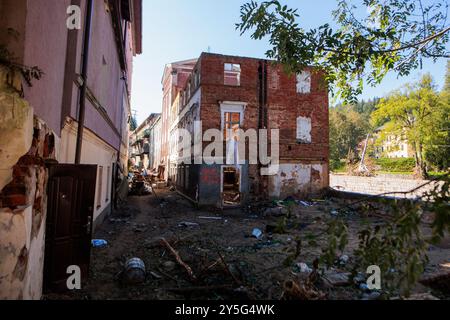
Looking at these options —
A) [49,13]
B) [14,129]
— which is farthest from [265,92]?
[14,129]

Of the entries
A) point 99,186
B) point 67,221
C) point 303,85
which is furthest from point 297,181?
point 67,221

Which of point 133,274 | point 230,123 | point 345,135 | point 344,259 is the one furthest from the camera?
point 345,135

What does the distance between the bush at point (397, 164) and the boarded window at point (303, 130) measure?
29151mm

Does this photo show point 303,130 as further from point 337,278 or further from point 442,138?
point 442,138

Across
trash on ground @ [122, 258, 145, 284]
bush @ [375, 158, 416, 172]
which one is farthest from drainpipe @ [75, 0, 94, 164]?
bush @ [375, 158, 416, 172]

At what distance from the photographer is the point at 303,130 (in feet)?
55.2

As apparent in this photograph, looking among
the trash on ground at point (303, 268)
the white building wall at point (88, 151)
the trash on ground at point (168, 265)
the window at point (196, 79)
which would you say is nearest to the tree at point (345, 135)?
the window at point (196, 79)

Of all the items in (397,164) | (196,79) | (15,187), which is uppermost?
(196,79)

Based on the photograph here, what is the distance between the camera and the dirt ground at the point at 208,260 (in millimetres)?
4340

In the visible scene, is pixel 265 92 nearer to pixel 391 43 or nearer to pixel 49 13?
pixel 391 43

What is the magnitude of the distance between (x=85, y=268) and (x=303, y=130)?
15037 mm

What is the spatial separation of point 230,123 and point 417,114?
29588 millimetres

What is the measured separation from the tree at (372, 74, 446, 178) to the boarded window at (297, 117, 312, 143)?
21532 mm

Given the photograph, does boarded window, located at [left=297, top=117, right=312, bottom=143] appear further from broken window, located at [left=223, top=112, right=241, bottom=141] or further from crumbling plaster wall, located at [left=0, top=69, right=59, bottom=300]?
crumbling plaster wall, located at [left=0, top=69, right=59, bottom=300]
